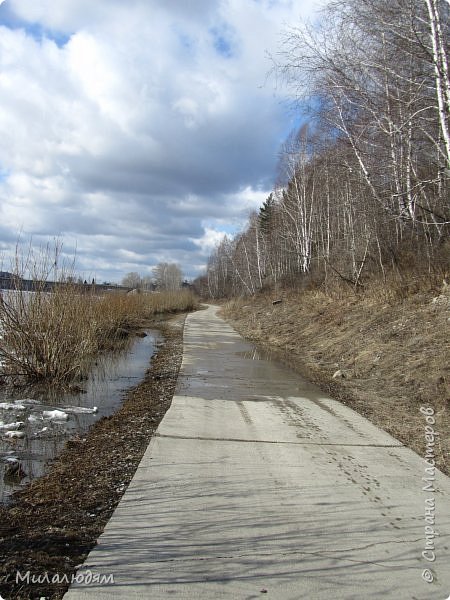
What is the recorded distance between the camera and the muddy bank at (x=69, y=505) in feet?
8.14

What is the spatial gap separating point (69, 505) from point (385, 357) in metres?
7.09

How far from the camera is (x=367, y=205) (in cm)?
1612

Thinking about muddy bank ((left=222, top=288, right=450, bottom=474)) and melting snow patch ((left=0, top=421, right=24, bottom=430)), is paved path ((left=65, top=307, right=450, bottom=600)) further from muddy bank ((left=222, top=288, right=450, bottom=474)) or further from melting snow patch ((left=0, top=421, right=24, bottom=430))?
melting snow patch ((left=0, top=421, right=24, bottom=430))

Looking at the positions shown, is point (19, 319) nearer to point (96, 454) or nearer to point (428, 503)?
point (96, 454)

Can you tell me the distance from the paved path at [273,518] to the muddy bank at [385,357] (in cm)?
79

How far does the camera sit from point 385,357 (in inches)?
347

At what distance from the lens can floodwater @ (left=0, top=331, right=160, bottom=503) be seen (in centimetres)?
453

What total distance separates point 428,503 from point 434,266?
363 inches

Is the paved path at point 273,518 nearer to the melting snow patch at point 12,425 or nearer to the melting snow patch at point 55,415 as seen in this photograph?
the melting snow patch at point 55,415

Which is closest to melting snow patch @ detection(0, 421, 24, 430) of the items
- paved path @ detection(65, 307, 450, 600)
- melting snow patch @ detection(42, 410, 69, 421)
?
melting snow patch @ detection(42, 410, 69, 421)

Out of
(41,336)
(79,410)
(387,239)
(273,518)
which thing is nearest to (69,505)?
(273,518)

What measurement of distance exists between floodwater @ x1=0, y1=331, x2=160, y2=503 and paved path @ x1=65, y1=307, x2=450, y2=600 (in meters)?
1.33

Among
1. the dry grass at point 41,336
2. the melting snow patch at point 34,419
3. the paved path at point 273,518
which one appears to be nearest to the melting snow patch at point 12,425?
the melting snow patch at point 34,419

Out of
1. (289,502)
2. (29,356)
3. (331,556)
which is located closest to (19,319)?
(29,356)
